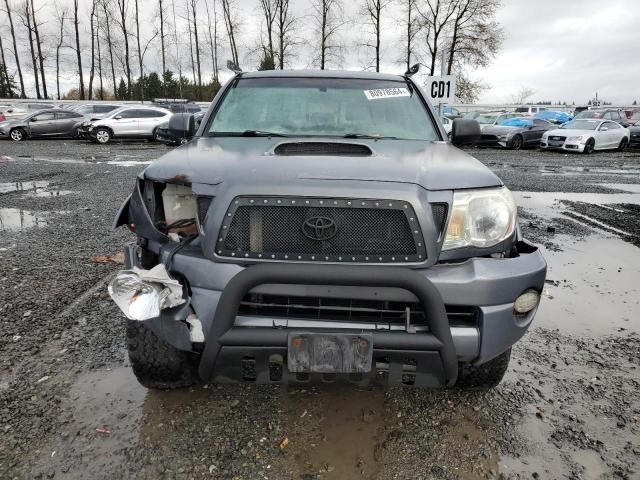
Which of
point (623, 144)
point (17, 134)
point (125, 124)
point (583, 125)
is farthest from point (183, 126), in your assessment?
point (623, 144)

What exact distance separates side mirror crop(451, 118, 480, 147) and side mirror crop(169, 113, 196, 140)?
2.02 metres

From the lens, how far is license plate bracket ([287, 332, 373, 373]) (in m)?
1.91

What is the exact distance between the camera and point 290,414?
2.48m

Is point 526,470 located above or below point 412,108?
below

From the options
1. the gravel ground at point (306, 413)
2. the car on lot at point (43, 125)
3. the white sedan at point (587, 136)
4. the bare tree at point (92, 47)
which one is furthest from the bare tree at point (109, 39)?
the gravel ground at point (306, 413)

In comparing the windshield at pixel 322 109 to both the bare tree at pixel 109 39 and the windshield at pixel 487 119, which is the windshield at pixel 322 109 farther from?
the bare tree at pixel 109 39

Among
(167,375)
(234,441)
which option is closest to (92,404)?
(167,375)

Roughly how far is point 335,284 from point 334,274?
0.04m

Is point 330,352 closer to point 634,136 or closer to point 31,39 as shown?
point 634,136

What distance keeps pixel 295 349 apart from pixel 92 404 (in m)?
1.30

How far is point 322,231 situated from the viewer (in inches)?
78.6

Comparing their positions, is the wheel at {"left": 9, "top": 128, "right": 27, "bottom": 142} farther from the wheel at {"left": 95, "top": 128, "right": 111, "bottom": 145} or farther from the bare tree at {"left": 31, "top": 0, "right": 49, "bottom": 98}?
the bare tree at {"left": 31, "top": 0, "right": 49, "bottom": 98}

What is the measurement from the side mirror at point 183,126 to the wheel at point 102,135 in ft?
59.8

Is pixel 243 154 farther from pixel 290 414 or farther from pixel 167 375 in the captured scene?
pixel 290 414
